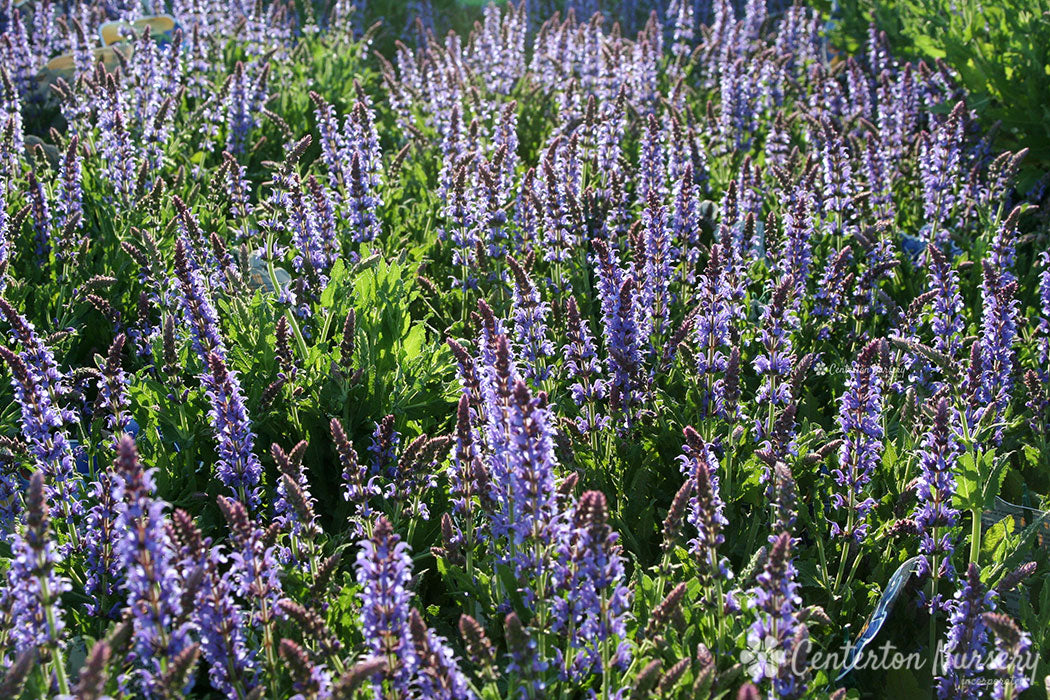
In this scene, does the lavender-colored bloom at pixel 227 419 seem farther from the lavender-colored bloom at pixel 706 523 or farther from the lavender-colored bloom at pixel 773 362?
the lavender-colored bloom at pixel 773 362

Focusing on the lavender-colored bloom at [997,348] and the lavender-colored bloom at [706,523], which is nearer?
the lavender-colored bloom at [706,523]

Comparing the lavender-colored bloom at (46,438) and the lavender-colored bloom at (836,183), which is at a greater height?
the lavender-colored bloom at (836,183)

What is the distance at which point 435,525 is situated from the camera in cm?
414

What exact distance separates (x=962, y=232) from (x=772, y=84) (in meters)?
2.70

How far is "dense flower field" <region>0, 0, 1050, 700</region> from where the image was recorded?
2881 millimetres

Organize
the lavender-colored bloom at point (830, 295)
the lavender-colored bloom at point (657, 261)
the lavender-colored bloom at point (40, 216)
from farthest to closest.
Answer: the lavender-colored bloom at point (40, 216) → the lavender-colored bloom at point (830, 295) → the lavender-colored bloom at point (657, 261)

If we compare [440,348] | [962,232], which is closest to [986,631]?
[440,348]

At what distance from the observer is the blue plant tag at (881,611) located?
3.49 m

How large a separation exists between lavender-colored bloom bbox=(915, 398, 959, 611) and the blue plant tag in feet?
0.26

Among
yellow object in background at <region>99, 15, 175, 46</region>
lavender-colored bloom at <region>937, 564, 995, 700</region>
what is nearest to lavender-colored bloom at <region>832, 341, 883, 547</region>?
lavender-colored bloom at <region>937, 564, 995, 700</region>

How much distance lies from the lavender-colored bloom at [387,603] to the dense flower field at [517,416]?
1 cm

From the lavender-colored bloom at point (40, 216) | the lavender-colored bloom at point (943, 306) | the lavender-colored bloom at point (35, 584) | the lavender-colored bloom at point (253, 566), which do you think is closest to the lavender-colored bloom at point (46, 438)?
the lavender-colored bloom at point (35, 584)

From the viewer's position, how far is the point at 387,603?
104 inches

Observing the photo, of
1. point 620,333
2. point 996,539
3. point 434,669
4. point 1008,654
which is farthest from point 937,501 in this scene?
point 434,669
